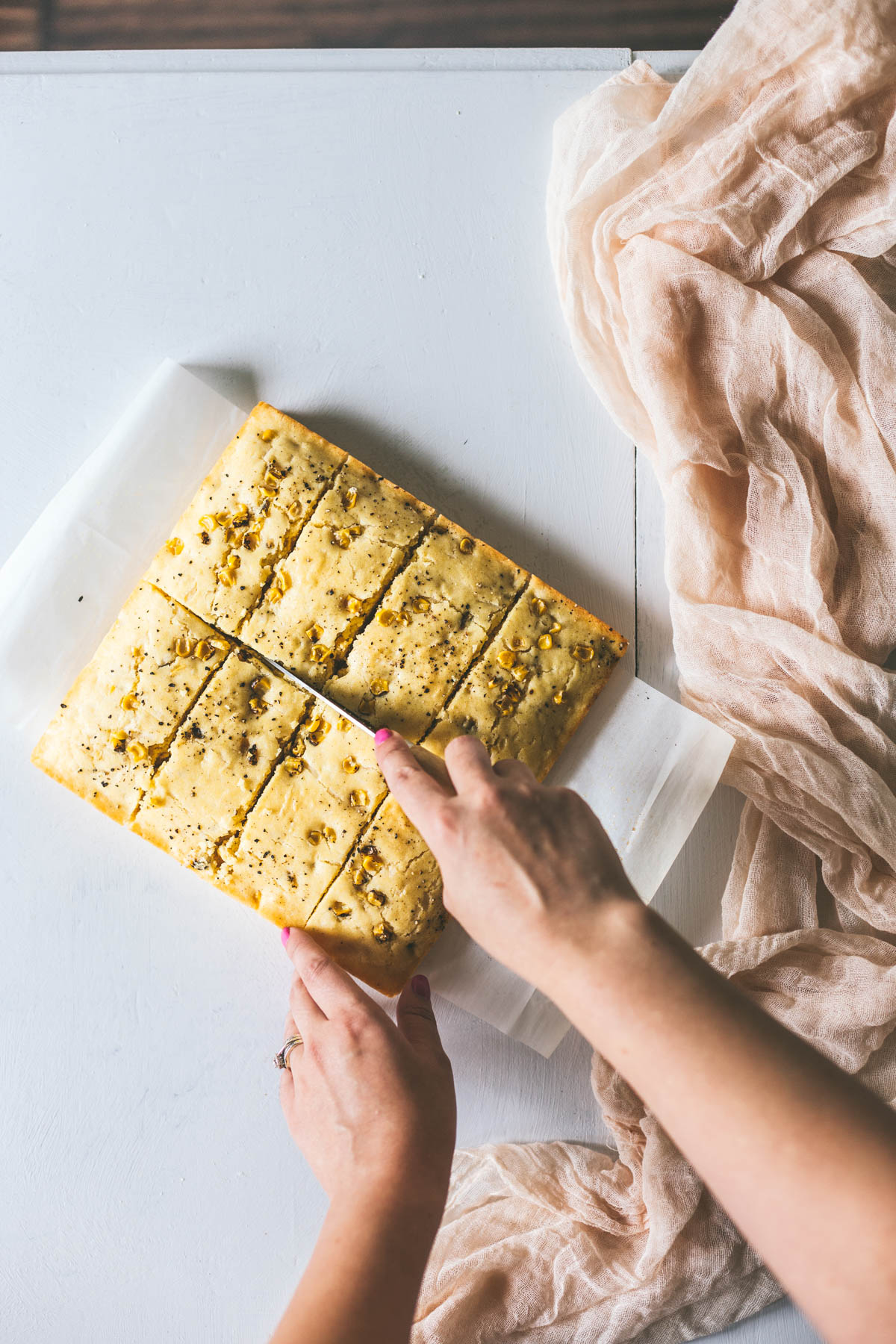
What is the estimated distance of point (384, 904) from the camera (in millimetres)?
1756

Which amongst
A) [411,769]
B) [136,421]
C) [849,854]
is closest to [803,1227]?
[411,769]

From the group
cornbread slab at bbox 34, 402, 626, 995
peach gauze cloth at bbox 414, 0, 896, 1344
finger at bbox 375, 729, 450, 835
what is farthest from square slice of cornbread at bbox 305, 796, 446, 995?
peach gauze cloth at bbox 414, 0, 896, 1344

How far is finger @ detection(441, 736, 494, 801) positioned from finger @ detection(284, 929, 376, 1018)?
0.49 meters

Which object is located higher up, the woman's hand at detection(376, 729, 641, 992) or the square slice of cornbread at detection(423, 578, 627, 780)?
the square slice of cornbread at detection(423, 578, 627, 780)

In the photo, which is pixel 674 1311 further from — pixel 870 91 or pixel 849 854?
pixel 870 91

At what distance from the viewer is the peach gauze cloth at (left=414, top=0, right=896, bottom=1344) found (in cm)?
179

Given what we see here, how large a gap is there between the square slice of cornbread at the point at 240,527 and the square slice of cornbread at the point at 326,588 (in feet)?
0.10

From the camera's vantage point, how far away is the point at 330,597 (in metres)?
1.78

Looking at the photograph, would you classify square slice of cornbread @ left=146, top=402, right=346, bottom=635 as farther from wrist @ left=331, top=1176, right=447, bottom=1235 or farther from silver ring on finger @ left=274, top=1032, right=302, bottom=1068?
wrist @ left=331, top=1176, right=447, bottom=1235

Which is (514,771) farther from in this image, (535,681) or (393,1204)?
(393,1204)

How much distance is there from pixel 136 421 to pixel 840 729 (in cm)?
160

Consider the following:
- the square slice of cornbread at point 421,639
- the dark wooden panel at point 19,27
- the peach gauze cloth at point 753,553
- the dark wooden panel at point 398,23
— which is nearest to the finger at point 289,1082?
the peach gauze cloth at point 753,553

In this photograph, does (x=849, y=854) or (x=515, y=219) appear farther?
(x=515, y=219)

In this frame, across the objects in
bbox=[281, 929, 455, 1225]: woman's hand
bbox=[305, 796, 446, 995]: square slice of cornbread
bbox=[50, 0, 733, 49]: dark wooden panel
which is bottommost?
bbox=[281, 929, 455, 1225]: woman's hand
